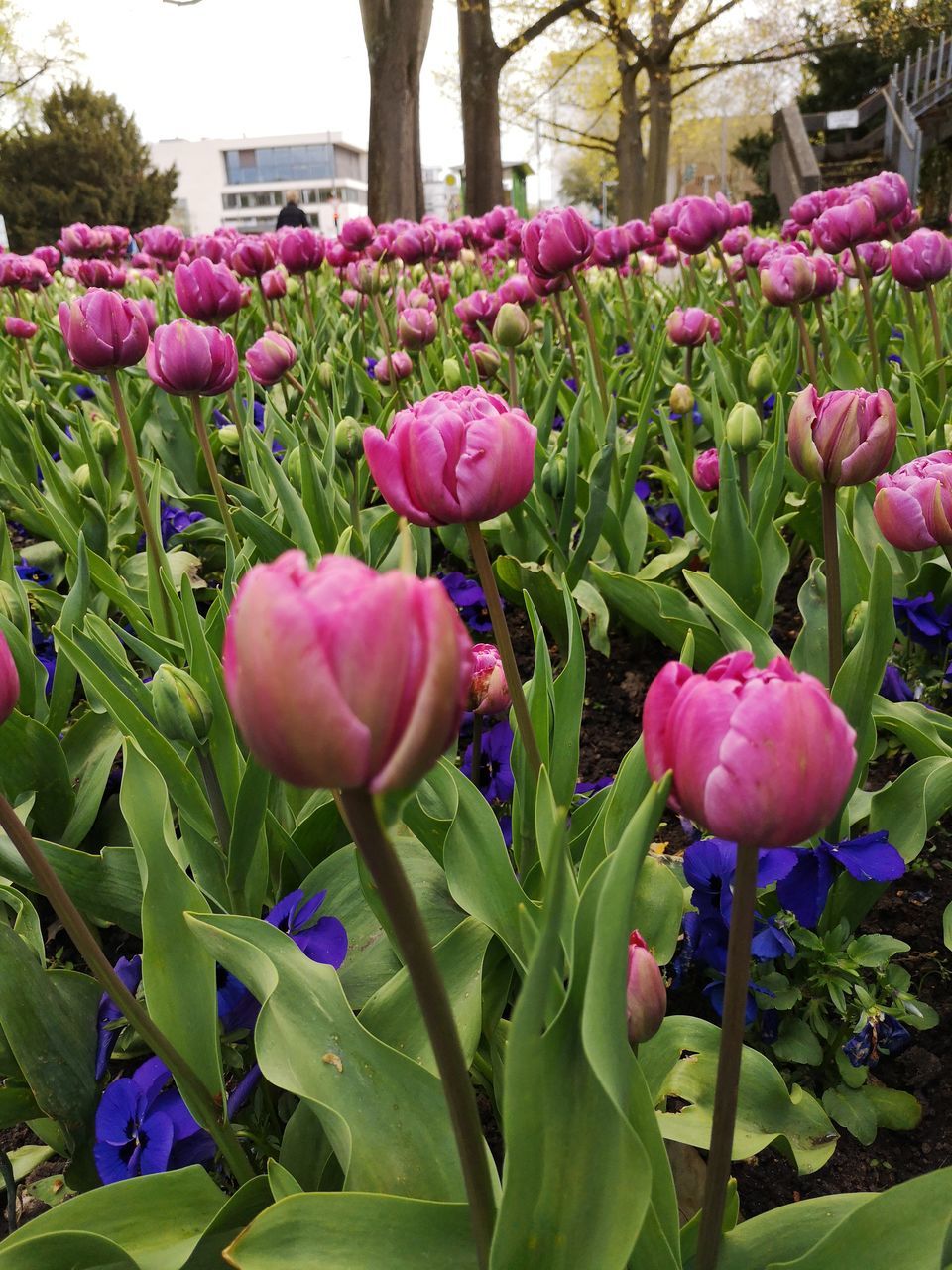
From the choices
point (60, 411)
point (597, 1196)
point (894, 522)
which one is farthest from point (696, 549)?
point (60, 411)

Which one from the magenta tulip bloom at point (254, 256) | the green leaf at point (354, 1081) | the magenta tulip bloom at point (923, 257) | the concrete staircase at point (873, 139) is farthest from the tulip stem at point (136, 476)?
the concrete staircase at point (873, 139)

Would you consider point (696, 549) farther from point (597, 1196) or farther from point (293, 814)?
point (597, 1196)

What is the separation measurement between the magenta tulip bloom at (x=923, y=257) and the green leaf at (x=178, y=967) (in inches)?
89.1

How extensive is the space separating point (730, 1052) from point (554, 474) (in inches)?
54.4

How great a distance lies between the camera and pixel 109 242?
19.0 feet

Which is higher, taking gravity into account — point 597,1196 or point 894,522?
point 894,522

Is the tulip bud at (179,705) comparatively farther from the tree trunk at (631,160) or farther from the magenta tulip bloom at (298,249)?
the tree trunk at (631,160)

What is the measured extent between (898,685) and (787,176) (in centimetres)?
1353

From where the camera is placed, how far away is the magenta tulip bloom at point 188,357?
1.53 meters

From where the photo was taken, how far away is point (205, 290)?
81.8 inches

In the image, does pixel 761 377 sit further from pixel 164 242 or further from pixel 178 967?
pixel 164 242

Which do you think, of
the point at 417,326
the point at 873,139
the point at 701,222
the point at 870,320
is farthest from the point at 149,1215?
the point at 873,139

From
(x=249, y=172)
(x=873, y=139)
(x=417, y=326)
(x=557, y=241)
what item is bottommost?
(x=417, y=326)

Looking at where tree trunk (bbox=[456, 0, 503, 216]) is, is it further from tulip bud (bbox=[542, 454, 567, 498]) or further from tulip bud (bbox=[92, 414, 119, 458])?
tulip bud (bbox=[542, 454, 567, 498])
